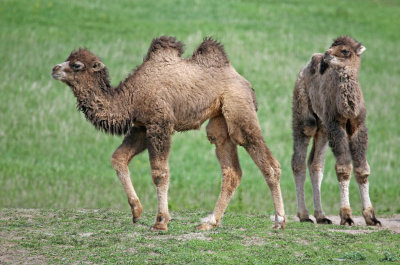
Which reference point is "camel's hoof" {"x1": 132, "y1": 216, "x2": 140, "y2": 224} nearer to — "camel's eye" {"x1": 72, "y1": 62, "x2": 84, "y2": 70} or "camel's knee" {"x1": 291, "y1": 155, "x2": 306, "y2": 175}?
"camel's eye" {"x1": 72, "y1": 62, "x2": 84, "y2": 70}

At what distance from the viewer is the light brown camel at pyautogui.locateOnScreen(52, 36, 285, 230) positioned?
32.1 ft

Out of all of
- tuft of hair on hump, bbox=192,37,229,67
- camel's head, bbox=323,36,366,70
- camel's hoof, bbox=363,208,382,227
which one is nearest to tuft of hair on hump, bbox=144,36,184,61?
tuft of hair on hump, bbox=192,37,229,67

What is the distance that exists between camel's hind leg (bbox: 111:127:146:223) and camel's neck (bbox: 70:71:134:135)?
0.27 meters

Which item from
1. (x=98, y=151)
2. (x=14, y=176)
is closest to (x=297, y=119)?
(x=14, y=176)

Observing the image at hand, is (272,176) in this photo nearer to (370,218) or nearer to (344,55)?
(370,218)

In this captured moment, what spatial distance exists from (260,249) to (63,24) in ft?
81.1

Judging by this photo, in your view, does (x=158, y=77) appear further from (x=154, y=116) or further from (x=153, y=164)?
(x=153, y=164)

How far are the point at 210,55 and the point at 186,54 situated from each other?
15.5 m

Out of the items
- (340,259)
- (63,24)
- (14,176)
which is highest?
(63,24)

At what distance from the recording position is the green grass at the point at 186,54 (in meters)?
16.3

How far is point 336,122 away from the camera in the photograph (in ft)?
37.1

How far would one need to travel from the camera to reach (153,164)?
9.75 meters

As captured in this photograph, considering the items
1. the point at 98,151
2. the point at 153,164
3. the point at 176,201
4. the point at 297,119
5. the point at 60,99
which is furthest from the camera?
the point at 60,99

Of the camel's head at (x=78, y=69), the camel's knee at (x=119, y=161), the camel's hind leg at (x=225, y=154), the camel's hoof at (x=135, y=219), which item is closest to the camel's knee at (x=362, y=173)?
the camel's hind leg at (x=225, y=154)
